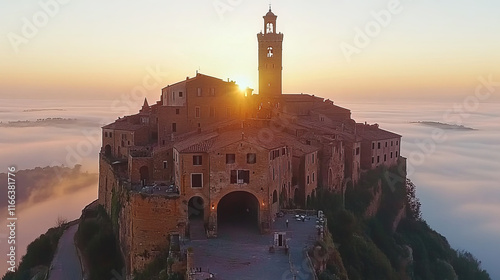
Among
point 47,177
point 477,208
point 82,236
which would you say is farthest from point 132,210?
point 477,208

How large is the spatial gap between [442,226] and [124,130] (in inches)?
2487

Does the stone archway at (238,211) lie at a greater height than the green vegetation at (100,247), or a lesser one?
greater

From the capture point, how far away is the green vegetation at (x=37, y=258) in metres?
52.1

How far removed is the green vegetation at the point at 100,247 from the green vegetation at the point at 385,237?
18.1 m

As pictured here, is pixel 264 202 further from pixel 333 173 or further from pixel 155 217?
pixel 333 173

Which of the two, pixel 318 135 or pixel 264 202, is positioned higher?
pixel 318 135

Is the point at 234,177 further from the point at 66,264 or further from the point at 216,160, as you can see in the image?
the point at 66,264

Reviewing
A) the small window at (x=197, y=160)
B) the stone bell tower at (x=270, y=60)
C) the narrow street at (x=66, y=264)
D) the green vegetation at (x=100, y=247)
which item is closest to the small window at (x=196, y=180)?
the small window at (x=197, y=160)

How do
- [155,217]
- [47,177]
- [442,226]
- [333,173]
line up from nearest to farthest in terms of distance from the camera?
[155,217]
[333,173]
[47,177]
[442,226]

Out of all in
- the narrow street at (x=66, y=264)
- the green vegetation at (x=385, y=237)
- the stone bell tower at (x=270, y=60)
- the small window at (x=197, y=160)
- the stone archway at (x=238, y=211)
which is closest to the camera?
the small window at (x=197, y=160)

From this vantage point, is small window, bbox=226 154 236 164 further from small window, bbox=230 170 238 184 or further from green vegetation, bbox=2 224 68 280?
green vegetation, bbox=2 224 68 280

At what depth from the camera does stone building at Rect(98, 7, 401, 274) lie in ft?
110

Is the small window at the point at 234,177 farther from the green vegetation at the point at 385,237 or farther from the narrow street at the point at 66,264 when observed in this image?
the narrow street at the point at 66,264

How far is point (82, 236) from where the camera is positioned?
49.4 m
